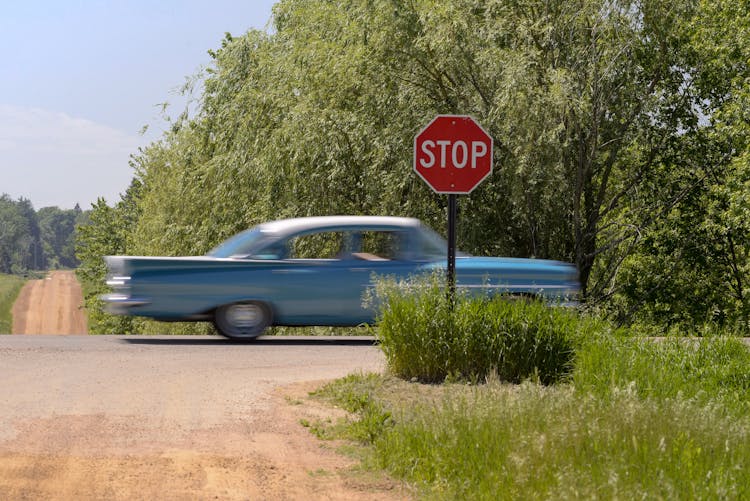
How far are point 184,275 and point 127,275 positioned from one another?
28.7 inches

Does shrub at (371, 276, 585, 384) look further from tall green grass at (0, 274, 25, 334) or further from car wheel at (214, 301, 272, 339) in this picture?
tall green grass at (0, 274, 25, 334)

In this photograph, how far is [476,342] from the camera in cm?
984

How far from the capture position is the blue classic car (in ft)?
46.8

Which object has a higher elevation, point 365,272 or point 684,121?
point 684,121

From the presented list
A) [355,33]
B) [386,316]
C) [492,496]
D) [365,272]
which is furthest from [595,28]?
[492,496]

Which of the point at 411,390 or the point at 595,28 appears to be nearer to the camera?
the point at 411,390

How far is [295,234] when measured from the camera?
48.2 ft

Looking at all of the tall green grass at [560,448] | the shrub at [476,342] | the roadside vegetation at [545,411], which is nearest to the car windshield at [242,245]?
the roadside vegetation at [545,411]

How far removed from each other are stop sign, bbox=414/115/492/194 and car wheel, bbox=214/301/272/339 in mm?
3477

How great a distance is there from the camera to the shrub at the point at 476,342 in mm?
9805

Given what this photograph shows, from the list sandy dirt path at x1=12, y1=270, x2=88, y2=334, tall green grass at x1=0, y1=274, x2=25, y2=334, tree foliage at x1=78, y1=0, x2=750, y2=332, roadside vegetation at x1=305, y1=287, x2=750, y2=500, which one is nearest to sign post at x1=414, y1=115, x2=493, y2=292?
roadside vegetation at x1=305, y1=287, x2=750, y2=500

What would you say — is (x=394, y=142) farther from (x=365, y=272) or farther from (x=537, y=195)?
(x=365, y=272)

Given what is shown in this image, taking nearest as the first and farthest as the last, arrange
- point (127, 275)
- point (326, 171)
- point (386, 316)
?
point (386, 316)
point (127, 275)
point (326, 171)

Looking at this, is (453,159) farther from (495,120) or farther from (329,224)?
(495,120)
